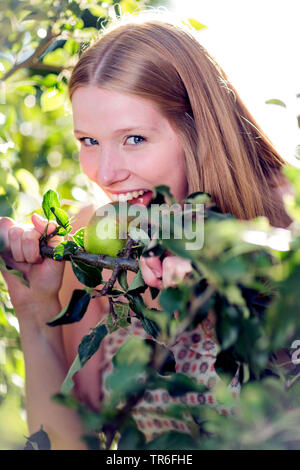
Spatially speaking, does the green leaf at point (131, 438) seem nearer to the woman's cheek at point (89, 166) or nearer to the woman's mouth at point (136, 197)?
the woman's mouth at point (136, 197)

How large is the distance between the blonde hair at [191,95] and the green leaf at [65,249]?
1.82 ft

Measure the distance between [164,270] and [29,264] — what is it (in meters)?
0.65

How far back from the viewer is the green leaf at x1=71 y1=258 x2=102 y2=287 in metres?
0.88

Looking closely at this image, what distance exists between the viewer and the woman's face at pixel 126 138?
1279 millimetres

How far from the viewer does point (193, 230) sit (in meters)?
0.58

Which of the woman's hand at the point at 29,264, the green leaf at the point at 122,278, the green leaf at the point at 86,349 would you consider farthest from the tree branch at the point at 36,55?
the green leaf at the point at 86,349

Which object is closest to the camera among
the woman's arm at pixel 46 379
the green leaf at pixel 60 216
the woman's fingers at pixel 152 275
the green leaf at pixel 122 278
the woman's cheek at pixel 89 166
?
the woman's fingers at pixel 152 275

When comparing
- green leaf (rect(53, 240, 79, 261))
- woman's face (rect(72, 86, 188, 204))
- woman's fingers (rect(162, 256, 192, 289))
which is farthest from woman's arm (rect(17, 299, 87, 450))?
woman's fingers (rect(162, 256, 192, 289))

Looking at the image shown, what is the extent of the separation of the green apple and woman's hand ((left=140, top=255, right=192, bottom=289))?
0.48 feet

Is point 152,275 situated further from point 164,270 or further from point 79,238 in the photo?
point 79,238

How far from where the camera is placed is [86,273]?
88 centimetres

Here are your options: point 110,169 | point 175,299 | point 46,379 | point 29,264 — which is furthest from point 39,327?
point 175,299
